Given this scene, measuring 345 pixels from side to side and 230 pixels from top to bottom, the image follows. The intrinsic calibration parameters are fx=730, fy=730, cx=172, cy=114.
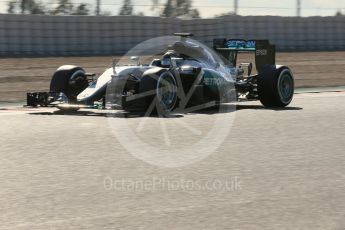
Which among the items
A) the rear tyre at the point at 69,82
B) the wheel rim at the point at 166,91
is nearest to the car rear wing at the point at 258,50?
the wheel rim at the point at 166,91

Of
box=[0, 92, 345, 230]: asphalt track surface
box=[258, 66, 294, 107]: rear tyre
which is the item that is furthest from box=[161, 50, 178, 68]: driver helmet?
box=[0, 92, 345, 230]: asphalt track surface

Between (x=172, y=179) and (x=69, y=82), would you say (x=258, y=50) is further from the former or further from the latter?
(x=172, y=179)

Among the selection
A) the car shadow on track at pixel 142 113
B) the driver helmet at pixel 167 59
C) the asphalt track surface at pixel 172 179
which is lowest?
the asphalt track surface at pixel 172 179

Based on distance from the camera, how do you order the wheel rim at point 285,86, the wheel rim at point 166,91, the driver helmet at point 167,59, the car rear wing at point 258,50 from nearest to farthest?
the wheel rim at point 166,91 → the driver helmet at point 167,59 → the wheel rim at point 285,86 → the car rear wing at point 258,50

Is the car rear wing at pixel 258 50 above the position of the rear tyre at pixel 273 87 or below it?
above

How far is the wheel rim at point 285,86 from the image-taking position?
14.1 m

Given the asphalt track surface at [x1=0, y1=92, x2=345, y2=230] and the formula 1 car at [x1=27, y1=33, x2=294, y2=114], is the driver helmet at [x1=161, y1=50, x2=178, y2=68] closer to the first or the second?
the formula 1 car at [x1=27, y1=33, x2=294, y2=114]

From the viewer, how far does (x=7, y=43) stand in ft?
76.0

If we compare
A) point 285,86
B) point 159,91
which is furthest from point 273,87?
point 159,91

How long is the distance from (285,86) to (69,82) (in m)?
4.20

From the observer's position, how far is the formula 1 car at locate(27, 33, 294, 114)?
40.3 feet

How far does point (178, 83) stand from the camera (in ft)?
42.6

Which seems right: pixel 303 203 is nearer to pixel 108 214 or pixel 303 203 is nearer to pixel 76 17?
pixel 108 214

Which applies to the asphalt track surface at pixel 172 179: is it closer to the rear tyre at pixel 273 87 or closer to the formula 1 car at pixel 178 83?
the formula 1 car at pixel 178 83
